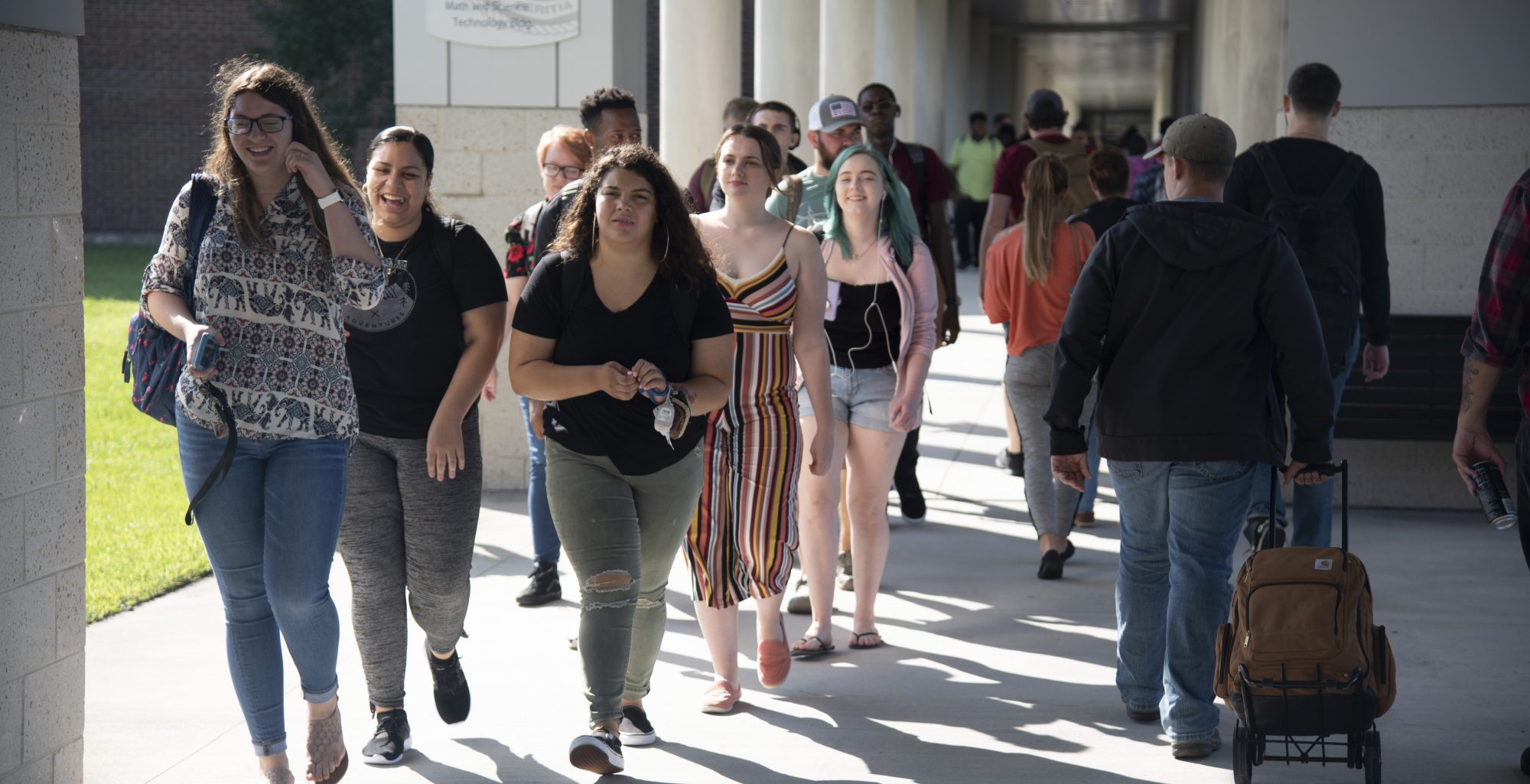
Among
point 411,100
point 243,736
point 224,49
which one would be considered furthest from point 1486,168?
point 224,49

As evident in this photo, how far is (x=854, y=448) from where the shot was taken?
5.94 metres

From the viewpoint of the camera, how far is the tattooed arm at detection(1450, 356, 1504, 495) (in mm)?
4492

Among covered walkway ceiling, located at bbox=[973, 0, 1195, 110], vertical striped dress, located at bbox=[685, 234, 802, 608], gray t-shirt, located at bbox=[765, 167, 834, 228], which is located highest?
covered walkway ceiling, located at bbox=[973, 0, 1195, 110]

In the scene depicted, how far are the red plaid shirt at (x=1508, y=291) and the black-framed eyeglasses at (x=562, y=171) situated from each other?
3.23 m

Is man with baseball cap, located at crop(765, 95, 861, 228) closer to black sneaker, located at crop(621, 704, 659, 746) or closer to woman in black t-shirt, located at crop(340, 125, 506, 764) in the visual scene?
woman in black t-shirt, located at crop(340, 125, 506, 764)

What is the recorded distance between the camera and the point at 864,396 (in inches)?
231

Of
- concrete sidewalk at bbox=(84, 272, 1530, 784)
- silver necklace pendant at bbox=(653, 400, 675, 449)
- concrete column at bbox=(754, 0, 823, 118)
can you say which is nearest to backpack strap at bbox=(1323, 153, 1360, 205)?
concrete sidewalk at bbox=(84, 272, 1530, 784)

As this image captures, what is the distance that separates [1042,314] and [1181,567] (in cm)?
265

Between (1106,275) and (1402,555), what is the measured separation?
3.54m

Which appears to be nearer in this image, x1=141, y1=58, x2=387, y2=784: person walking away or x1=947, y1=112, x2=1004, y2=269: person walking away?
x1=141, y1=58, x2=387, y2=784: person walking away

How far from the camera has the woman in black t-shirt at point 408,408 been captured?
464 centimetres

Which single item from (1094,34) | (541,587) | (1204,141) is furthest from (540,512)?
(1094,34)

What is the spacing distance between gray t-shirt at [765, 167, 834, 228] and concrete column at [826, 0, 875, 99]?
496 inches

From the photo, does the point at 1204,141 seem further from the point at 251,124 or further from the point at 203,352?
the point at 203,352
